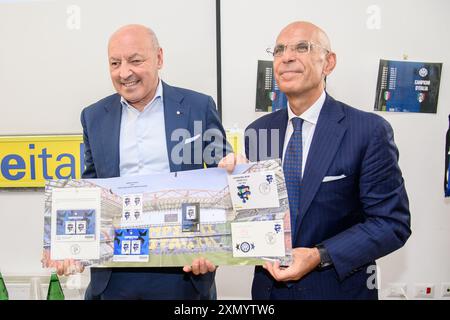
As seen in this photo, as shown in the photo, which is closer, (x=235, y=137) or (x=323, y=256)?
(x=323, y=256)

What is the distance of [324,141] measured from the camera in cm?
118

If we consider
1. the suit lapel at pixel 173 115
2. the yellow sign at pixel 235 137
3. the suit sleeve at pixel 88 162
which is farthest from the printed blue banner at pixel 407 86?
the suit sleeve at pixel 88 162

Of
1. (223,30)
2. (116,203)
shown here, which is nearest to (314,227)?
(116,203)

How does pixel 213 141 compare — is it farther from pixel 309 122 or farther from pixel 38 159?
pixel 38 159

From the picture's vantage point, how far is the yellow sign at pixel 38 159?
214 cm

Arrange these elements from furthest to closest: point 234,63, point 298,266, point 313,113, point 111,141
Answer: point 234,63
point 111,141
point 313,113
point 298,266

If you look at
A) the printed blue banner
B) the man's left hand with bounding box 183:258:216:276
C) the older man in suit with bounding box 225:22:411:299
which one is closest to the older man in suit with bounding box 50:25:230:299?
the man's left hand with bounding box 183:258:216:276

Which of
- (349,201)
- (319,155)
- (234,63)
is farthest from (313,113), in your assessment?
(234,63)

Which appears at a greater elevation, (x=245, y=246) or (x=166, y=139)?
(x=166, y=139)

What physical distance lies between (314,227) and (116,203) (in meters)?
0.60

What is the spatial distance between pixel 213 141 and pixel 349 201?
48 centimetres

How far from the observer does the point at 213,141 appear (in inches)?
55.0
